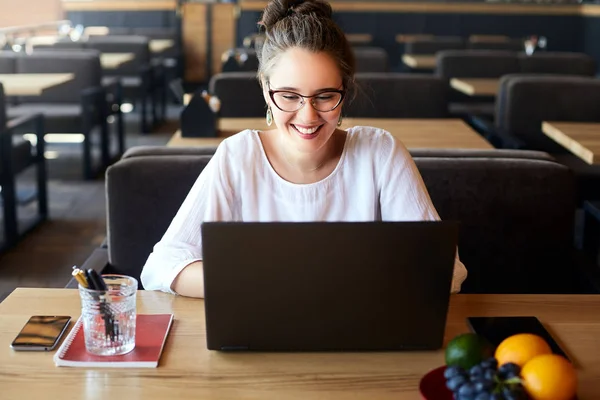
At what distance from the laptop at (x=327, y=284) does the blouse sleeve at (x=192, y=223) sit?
1.20 feet

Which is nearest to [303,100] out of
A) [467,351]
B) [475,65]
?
[467,351]

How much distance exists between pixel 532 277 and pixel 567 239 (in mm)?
139

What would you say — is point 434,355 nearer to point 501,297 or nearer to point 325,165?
point 501,297

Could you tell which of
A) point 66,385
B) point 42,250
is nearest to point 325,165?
point 66,385

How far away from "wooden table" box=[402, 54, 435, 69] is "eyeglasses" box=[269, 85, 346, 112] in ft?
15.1

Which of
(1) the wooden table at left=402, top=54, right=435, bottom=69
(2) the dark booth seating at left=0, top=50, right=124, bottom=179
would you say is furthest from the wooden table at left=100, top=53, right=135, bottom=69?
(1) the wooden table at left=402, top=54, right=435, bottom=69

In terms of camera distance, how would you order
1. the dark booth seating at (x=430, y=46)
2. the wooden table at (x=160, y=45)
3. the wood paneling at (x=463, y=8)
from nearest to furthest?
1. the dark booth seating at (x=430, y=46)
2. the wooden table at (x=160, y=45)
3. the wood paneling at (x=463, y=8)

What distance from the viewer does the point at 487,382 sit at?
907 mm

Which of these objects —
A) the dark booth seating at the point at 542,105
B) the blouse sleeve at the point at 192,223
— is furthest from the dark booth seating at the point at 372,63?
the blouse sleeve at the point at 192,223

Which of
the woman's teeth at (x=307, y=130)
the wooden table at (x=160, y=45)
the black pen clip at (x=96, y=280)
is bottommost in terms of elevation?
the black pen clip at (x=96, y=280)

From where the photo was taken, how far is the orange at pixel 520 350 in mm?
1005

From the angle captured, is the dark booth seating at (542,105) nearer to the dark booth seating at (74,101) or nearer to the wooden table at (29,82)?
the wooden table at (29,82)

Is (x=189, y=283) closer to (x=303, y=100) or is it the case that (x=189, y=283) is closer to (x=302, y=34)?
(x=303, y=100)

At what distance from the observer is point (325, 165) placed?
1.64m
